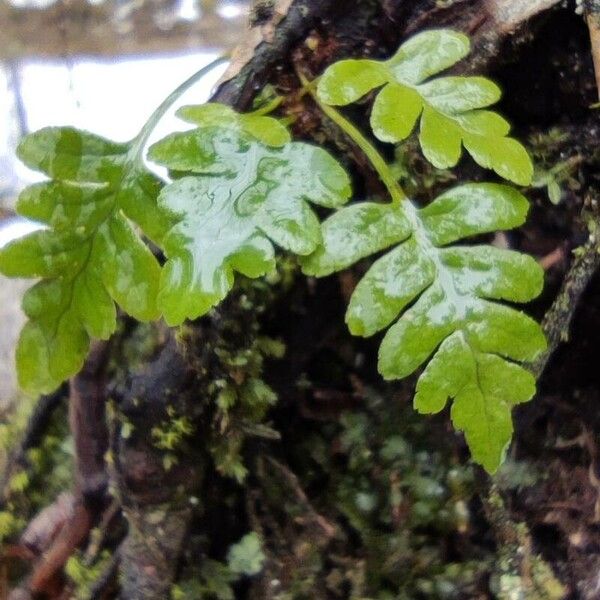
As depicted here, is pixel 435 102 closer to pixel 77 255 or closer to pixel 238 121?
pixel 238 121

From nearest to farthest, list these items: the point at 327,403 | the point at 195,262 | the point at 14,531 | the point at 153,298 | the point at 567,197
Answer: the point at 195,262, the point at 153,298, the point at 567,197, the point at 327,403, the point at 14,531

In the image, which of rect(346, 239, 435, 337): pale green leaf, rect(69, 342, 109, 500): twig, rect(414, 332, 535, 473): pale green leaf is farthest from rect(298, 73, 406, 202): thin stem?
rect(69, 342, 109, 500): twig

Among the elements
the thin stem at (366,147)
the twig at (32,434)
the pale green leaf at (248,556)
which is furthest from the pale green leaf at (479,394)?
the twig at (32,434)

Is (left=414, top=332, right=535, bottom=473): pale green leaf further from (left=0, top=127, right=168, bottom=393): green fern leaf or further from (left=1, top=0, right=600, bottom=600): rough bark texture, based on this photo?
(left=0, top=127, right=168, bottom=393): green fern leaf

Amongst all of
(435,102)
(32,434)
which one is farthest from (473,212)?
(32,434)

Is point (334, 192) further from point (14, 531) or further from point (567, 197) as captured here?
point (14, 531)

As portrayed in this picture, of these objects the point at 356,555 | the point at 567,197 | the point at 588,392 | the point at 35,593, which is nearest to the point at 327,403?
the point at 356,555

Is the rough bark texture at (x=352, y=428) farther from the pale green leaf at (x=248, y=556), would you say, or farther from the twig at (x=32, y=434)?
the twig at (x=32, y=434)
